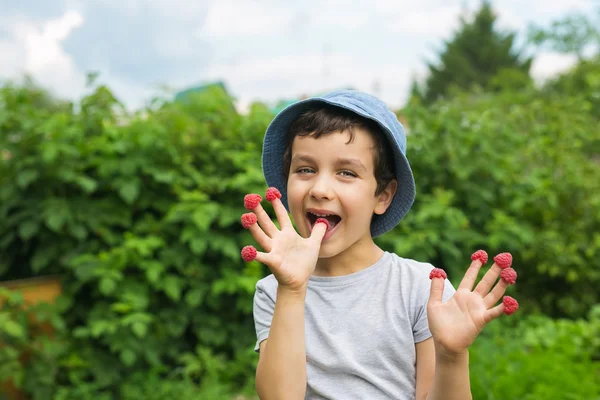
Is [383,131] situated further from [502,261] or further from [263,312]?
[263,312]

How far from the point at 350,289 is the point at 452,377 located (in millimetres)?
354

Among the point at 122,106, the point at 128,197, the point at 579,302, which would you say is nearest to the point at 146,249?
the point at 128,197

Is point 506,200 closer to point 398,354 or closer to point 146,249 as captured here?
point 146,249

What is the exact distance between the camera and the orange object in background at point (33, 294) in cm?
338

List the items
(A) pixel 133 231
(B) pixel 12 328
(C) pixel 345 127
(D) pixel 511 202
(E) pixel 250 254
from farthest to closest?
→ (D) pixel 511 202 → (A) pixel 133 231 → (B) pixel 12 328 → (C) pixel 345 127 → (E) pixel 250 254

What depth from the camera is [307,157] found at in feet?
4.87

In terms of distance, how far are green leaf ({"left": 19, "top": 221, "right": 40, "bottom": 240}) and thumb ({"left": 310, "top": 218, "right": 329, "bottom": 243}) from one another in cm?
248

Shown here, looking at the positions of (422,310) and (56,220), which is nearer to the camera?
(422,310)

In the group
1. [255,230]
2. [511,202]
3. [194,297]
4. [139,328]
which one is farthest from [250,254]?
[511,202]

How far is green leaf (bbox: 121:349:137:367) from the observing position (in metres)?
3.33

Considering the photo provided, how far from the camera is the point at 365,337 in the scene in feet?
4.85

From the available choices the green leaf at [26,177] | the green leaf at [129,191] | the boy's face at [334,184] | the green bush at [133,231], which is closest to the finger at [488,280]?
the boy's face at [334,184]

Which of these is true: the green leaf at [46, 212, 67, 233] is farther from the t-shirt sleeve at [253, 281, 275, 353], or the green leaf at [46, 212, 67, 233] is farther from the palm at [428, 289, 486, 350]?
the palm at [428, 289, 486, 350]

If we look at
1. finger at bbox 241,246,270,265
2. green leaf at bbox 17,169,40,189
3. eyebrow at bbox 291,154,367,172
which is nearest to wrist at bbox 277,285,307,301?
finger at bbox 241,246,270,265
